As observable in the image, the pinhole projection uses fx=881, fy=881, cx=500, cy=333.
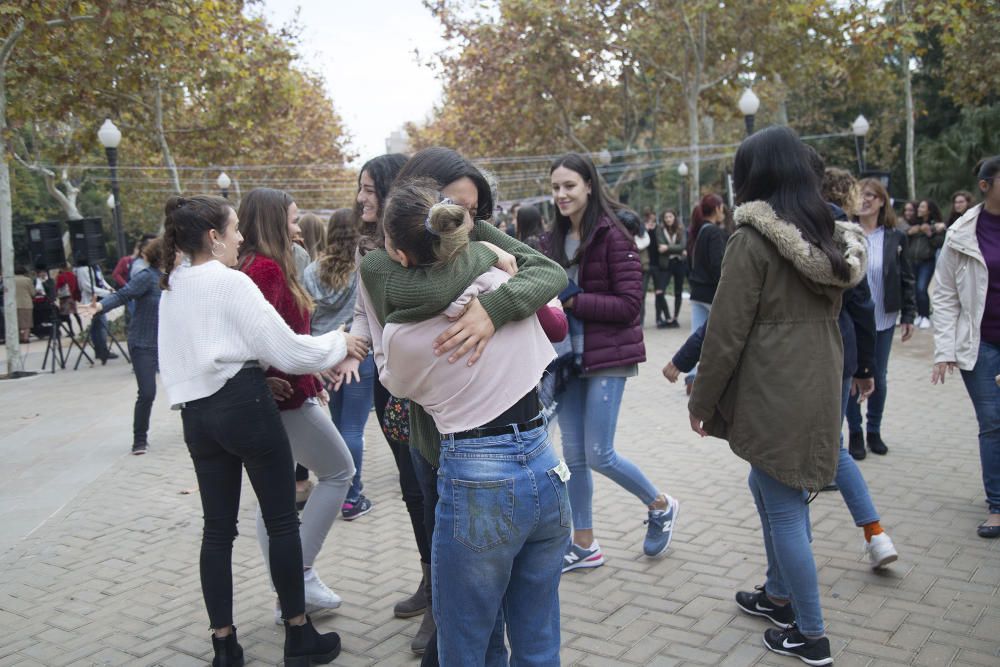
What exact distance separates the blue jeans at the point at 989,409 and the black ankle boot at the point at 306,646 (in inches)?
143

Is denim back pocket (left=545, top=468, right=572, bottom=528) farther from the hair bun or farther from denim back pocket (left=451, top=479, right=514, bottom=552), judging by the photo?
the hair bun

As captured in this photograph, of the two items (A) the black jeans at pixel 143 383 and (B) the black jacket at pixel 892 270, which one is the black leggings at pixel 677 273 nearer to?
(B) the black jacket at pixel 892 270

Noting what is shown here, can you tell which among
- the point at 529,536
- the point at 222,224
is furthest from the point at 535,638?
the point at 222,224

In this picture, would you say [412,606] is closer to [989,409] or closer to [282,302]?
[282,302]

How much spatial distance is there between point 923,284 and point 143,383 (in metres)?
11.7

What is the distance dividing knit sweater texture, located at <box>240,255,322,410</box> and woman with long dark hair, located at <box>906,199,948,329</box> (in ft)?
39.3

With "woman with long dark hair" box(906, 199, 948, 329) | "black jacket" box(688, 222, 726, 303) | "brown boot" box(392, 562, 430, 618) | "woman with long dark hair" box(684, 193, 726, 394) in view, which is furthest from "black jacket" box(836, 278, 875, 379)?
"woman with long dark hair" box(906, 199, 948, 329)

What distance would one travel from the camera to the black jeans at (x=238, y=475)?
132 inches

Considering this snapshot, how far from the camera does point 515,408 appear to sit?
2.42 meters

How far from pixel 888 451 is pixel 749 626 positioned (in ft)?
11.1

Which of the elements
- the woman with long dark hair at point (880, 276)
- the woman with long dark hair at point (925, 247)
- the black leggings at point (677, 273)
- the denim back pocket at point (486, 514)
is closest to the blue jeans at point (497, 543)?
the denim back pocket at point (486, 514)

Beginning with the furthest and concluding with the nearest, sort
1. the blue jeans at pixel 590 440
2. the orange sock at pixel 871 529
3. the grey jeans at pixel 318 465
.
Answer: the blue jeans at pixel 590 440, the orange sock at pixel 871 529, the grey jeans at pixel 318 465

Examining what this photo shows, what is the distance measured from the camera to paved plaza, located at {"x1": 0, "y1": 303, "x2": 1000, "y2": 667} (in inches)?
147

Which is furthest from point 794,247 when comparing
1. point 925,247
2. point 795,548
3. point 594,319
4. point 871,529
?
point 925,247
